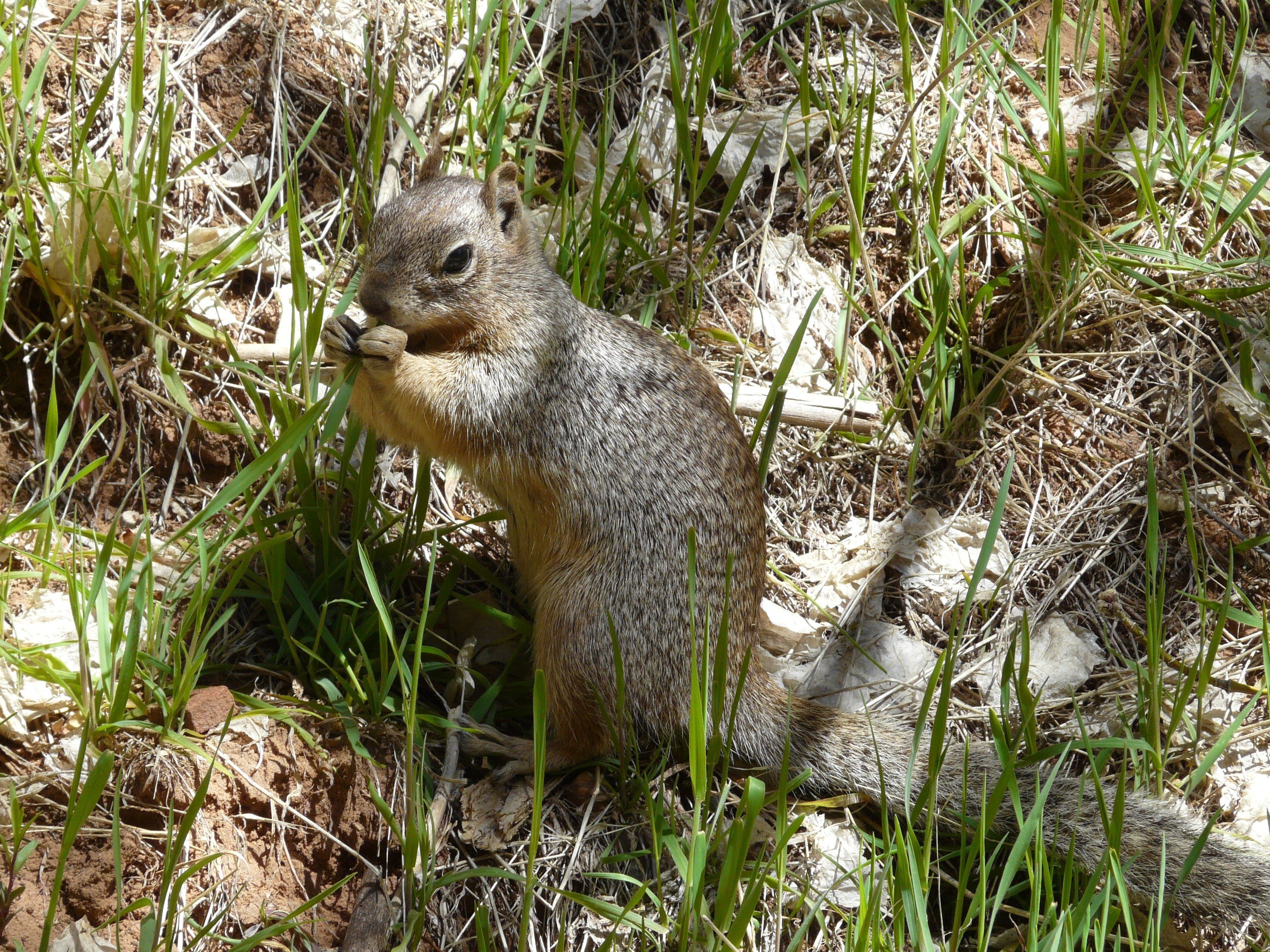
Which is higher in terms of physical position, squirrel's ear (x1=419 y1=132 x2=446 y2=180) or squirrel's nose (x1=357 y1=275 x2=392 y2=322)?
squirrel's ear (x1=419 y1=132 x2=446 y2=180)

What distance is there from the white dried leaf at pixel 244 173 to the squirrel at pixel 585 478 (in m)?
0.88

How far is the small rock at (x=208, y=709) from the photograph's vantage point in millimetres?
3230

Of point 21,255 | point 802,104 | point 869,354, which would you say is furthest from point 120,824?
point 802,104

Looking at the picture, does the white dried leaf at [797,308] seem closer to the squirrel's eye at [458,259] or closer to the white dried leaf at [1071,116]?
the white dried leaf at [1071,116]

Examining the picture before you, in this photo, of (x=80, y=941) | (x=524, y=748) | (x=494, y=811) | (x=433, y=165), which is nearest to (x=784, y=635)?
(x=524, y=748)

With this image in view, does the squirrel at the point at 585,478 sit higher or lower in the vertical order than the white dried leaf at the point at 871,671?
higher

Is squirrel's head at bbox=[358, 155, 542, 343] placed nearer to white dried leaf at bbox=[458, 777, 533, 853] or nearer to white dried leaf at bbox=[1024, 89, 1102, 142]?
white dried leaf at bbox=[458, 777, 533, 853]

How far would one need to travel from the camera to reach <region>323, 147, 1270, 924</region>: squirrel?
354 cm

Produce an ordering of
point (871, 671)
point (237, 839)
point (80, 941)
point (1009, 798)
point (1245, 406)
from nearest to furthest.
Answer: point (80, 941) → point (237, 839) → point (1009, 798) → point (871, 671) → point (1245, 406)

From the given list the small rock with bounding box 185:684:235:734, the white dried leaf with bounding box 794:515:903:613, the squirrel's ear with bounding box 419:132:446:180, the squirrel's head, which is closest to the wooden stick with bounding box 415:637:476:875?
the small rock with bounding box 185:684:235:734

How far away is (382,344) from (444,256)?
1.15 feet

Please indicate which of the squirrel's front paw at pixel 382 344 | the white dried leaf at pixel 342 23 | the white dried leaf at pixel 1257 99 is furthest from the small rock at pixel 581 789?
the white dried leaf at pixel 1257 99

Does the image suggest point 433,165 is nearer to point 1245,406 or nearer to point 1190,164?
point 1190,164

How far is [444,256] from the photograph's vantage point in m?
3.58
